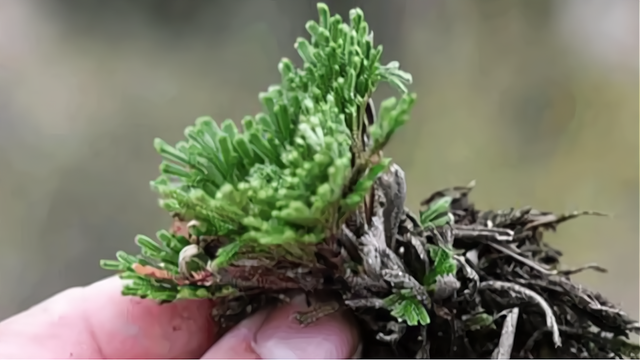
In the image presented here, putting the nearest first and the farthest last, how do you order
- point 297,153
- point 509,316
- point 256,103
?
point 297,153
point 509,316
point 256,103

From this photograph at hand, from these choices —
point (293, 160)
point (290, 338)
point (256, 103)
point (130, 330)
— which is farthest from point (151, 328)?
point (256, 103)

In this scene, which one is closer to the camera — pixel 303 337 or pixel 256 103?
pixel 303 337

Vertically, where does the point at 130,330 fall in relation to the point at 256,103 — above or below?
below

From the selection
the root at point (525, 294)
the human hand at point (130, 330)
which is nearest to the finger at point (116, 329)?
the human hand at point (130, 330)

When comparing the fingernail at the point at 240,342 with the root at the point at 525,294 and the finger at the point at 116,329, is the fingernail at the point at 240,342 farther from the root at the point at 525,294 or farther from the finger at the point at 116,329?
the root at the point at 525,294

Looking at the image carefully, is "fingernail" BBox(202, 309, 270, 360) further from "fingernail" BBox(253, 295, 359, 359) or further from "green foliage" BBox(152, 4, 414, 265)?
"green foliage" BBox(152, 4, 414, 265)

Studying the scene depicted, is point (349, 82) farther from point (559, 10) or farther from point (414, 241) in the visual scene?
point (559, 10)

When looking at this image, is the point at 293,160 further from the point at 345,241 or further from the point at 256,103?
the point at 256,103

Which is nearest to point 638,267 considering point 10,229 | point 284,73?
point 284,73

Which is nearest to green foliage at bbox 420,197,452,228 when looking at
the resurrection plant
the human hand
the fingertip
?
the resurrection plant
